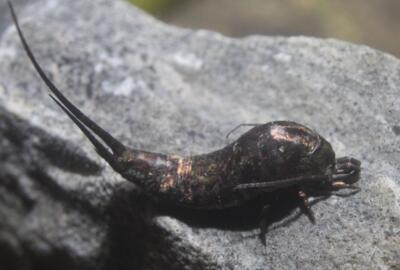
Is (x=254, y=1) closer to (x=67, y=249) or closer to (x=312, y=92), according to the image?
(x=312, y=92)

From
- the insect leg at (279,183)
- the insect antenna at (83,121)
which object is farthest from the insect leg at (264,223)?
the insect antenna at (83,121)

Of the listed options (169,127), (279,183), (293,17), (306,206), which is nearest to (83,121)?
(169,127)

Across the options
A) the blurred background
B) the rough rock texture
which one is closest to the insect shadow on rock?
the rough rock texture

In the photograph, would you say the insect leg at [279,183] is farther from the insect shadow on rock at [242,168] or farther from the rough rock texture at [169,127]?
the rough rock texture at [169,127]

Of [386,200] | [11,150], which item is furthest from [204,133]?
[11,150]

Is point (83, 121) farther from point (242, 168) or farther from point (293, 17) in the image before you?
point (293, 17)

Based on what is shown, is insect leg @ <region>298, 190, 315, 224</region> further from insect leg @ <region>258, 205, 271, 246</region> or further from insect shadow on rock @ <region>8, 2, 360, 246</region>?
insect leg @ <region>258, 205, 271, 246</region>
